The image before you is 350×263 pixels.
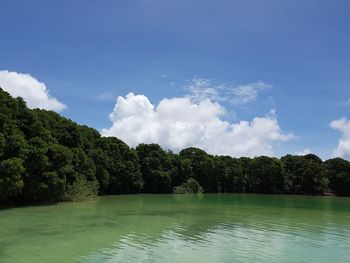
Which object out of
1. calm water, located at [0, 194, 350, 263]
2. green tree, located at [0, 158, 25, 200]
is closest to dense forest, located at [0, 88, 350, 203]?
green tree, located at [0, 158, 25, 200]

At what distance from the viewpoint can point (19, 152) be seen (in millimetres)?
39312

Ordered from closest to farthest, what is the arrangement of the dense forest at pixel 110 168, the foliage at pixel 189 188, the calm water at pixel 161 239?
1. the calm water at pixel 161 239
2. the dense forest at pixel 110 168
3. the foliage at pixel 189 188

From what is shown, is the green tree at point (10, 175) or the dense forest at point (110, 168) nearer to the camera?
the green tree at point (10, 175)

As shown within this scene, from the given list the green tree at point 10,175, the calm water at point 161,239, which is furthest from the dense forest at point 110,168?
A: the calm water at point 161,239

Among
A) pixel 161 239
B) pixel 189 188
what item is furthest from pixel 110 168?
pixel 161 239

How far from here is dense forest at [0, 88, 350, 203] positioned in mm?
40531

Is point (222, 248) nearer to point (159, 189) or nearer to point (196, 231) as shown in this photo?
point (196, 231)

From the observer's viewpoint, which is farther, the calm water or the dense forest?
the dense forest

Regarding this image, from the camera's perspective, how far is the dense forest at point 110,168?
1596 inches

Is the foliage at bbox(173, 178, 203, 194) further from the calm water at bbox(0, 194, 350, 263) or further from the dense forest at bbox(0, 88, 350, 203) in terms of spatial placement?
the calm water at bbox(0, 194, 350, 263)

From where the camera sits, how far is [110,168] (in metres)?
74.9

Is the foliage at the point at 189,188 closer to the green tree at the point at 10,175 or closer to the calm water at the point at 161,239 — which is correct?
the calm water at the point at 161,239

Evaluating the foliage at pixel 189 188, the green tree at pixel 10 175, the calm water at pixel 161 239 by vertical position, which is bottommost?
the calm water at pixel 161 239

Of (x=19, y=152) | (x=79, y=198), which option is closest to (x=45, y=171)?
(x=19, y=152)
